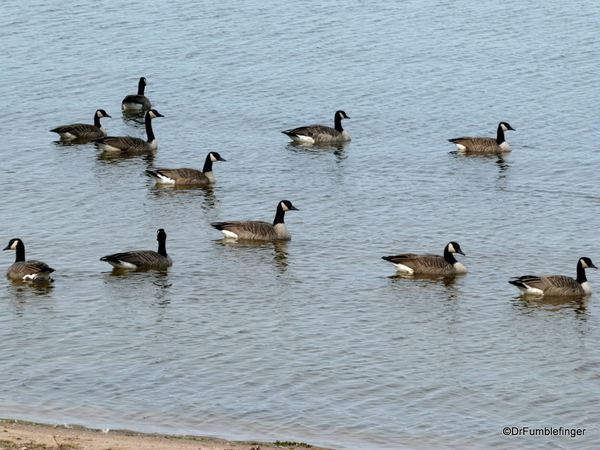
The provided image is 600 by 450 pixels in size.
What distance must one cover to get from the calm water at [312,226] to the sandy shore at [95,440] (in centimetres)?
56

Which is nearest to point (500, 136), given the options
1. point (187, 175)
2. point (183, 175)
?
point (187, 175)

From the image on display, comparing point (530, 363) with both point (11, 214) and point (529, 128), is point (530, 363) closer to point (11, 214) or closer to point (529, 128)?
point (11, 214)

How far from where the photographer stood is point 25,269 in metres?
21.3

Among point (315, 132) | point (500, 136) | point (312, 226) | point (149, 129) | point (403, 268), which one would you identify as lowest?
point (403, 268)

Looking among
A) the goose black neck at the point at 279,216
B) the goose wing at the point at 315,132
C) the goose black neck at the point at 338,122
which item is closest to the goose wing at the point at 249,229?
the goose black neck at the point at 279,216

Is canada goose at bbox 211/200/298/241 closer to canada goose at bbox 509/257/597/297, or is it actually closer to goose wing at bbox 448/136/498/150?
canada goose at bbox 509/257/597/297

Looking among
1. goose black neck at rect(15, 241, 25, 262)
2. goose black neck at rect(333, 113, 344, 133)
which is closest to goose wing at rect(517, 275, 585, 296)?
goose black neck at rect(15, 241, 25, 262)

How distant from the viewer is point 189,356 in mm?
17922

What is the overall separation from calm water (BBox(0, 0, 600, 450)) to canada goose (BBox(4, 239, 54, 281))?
32cm

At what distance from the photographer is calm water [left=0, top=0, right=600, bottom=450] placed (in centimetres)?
1627

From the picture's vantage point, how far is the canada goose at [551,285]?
21.2 m

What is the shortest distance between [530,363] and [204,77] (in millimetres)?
26670

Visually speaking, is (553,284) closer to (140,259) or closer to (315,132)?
(140,259)

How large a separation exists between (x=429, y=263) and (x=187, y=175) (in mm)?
9355
